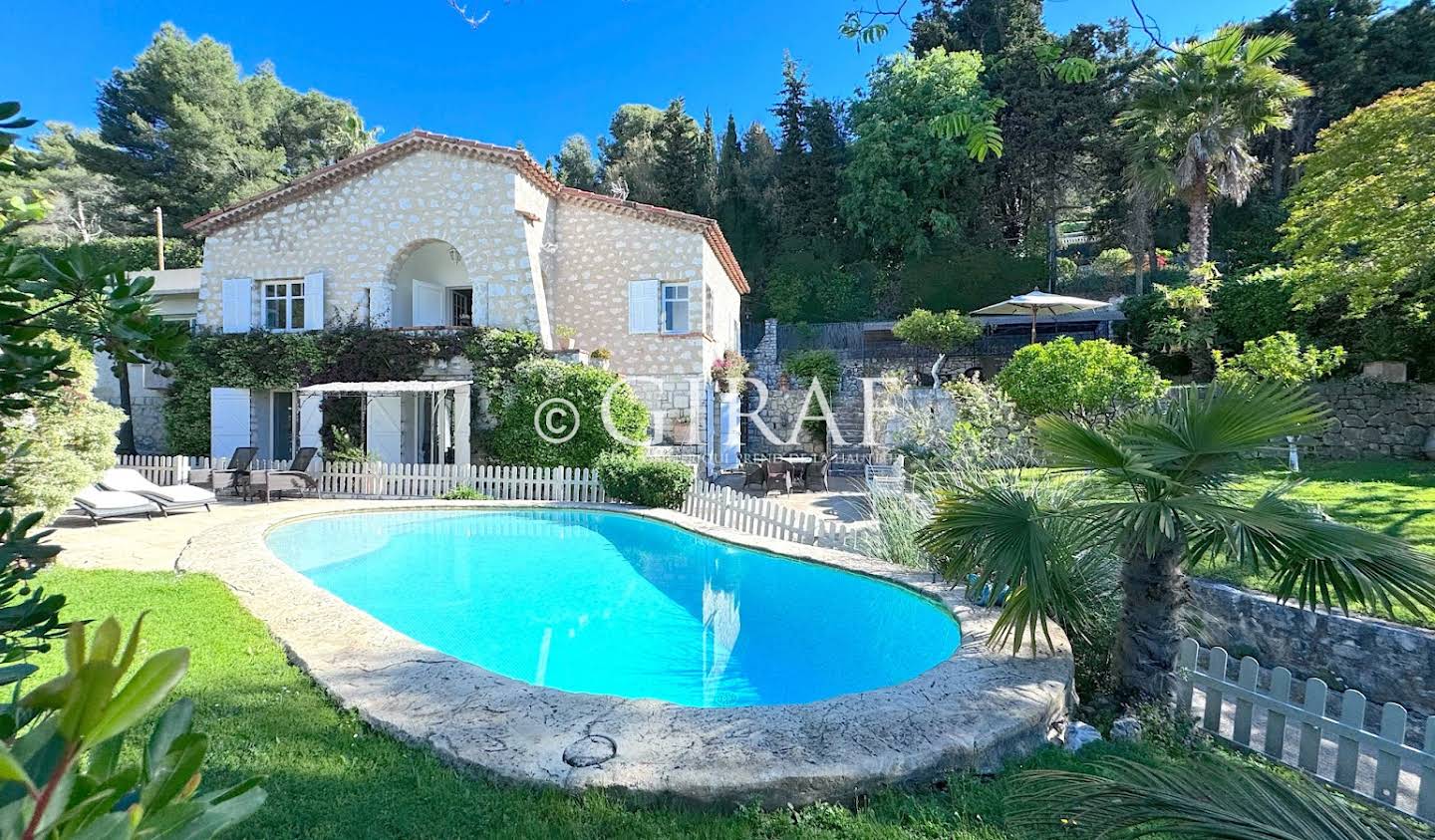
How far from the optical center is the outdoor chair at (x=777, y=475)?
555 inches

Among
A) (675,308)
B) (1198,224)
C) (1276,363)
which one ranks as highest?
(1198,224)

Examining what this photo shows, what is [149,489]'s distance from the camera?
11148 millimetres

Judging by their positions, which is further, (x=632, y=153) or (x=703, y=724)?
(x=632, y=153)

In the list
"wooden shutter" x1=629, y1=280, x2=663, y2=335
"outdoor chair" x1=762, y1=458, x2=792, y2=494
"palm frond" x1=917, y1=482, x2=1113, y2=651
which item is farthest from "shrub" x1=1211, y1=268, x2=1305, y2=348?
"palm frond" x1=917, y1=482, x2=1113, y2=651

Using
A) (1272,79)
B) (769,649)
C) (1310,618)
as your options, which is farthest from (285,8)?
(1272,79)

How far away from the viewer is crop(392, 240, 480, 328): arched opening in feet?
57.2

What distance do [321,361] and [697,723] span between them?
15977 millimetres

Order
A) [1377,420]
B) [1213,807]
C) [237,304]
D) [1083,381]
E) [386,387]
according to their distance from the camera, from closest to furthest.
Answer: [1213,807] < [1083,381] < [1377,420] < [386,387] < [237,304]

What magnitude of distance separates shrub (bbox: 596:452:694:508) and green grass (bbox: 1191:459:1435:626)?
24.7 feet

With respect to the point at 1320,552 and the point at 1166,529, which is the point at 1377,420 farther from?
the point at 1166,529

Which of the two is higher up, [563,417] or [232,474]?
[563,417]

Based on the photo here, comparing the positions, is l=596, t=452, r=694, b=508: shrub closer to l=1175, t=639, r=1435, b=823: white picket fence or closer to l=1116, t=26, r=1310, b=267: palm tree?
l=1175, t=639, r=1435, b=823: white picket fence

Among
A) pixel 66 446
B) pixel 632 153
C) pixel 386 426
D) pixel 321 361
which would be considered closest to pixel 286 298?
pixel 321 361

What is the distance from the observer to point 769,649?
626 cm
